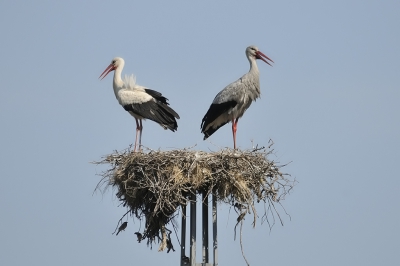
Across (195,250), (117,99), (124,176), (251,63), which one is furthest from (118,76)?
(195,250)

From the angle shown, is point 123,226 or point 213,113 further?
point 213,113

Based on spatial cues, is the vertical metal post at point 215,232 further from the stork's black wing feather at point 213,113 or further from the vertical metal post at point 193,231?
the stork's black wing feather at point 213,113

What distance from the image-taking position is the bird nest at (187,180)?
12.4 m

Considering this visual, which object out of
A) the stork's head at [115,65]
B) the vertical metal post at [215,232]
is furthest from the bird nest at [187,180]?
the stork's head at [115,65]

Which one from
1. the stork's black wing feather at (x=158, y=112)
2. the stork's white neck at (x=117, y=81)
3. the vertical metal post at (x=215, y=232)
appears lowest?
the vertical metal post at (x=215, y=232)

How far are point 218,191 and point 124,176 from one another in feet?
4.23

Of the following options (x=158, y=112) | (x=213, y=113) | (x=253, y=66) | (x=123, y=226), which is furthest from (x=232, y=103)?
(x=123, y=226)

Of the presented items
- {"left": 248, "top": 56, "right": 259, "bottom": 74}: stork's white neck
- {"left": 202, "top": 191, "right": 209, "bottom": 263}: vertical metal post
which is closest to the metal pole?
{"left": 202, "top": 191, "right": 209, "bottom": 263}: vertical metal post

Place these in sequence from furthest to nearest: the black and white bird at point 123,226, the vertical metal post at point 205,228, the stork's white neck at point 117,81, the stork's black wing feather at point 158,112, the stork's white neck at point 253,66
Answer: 1. the stork's white neck at point 117,81
2. the stork's white neck at point 253,66
3. the stork's black wing feather at point 158,112
4. the black and white bird at point 123,226
5. the vertical metal post at point 205,228

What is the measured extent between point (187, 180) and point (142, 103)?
→ 2939 mm

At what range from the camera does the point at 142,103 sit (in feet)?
49.2

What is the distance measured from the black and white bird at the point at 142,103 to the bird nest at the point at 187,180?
1871mm

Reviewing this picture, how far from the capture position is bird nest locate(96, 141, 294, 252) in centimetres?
1240

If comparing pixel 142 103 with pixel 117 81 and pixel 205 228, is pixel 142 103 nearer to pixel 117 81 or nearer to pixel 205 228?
pixel 117 81
